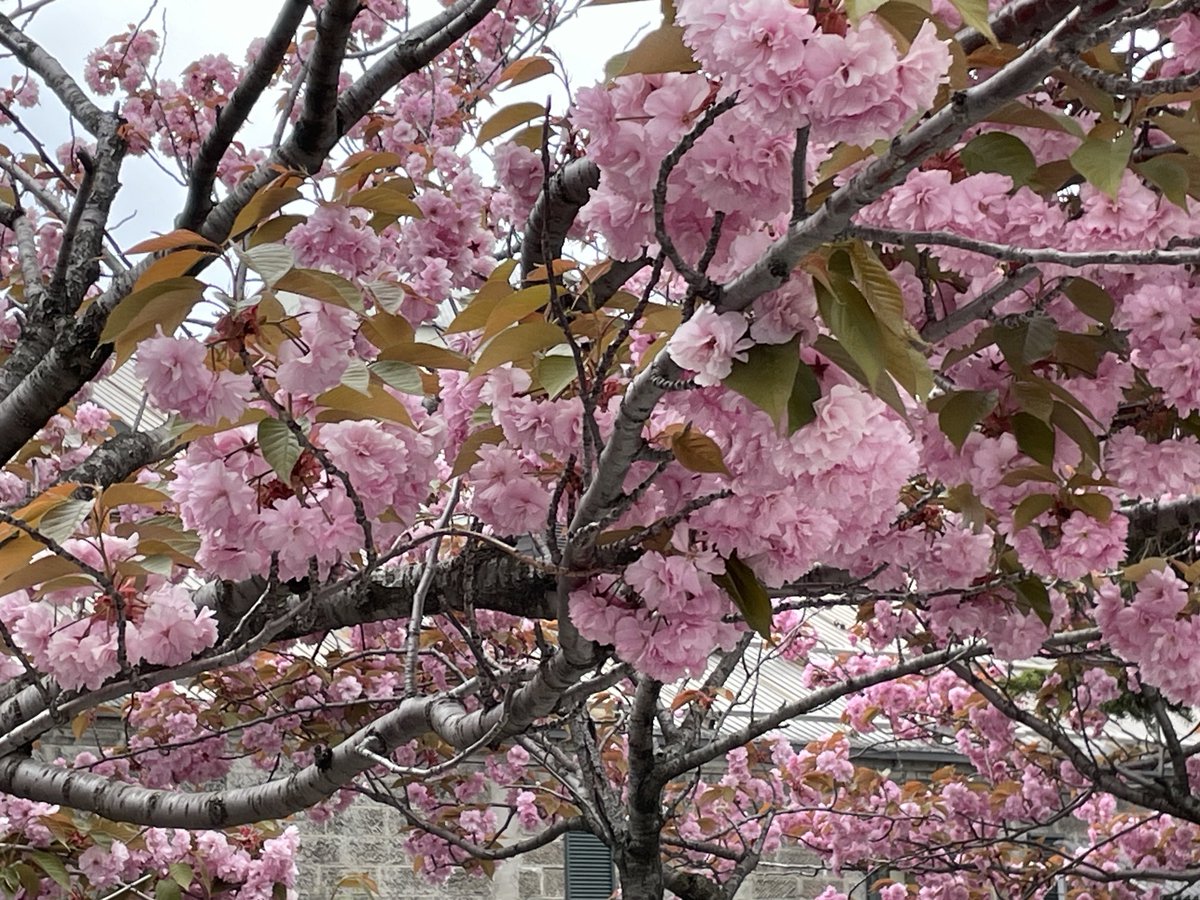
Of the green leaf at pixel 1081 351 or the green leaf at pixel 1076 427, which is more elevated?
the green leaf at pixel 1081 351

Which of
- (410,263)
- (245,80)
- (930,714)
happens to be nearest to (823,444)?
(410,263)

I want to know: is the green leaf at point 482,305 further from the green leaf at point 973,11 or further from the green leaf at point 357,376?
the green leaf at point 973,11

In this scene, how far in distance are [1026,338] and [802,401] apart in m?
0.45

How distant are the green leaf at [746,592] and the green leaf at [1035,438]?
389mm

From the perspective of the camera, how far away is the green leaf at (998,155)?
1157mm

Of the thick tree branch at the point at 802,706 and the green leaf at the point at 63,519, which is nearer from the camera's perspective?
the green leaf at the point at 63,519

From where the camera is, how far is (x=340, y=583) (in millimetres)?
1632

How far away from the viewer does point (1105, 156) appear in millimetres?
1166

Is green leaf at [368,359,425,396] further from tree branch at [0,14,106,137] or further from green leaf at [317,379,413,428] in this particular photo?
tree branch at [0,14,106,137]

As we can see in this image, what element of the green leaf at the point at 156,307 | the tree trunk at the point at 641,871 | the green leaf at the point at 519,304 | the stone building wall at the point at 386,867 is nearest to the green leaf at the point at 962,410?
the green leaf at the point at 519,304

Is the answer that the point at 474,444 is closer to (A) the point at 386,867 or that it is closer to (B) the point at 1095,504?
(B) the point at 1095,504

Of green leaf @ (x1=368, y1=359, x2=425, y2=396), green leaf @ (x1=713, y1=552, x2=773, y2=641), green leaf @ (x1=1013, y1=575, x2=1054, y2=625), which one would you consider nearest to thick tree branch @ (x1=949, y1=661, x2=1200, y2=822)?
green leaf @ (x1=1013, y1=575, x2=1054, y2=625)

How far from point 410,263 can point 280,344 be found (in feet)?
2.55

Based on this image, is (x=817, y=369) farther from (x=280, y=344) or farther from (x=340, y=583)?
(x=340, y=583)
